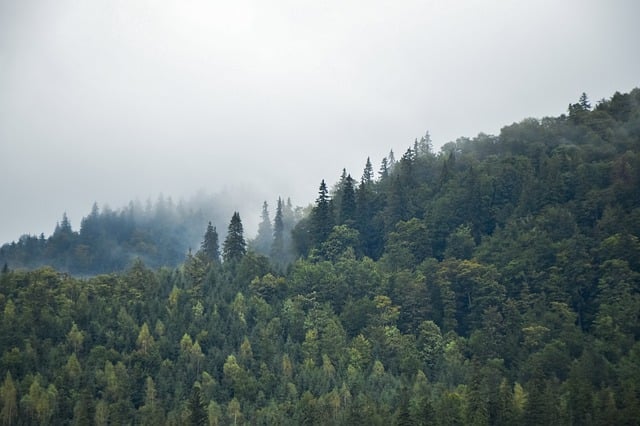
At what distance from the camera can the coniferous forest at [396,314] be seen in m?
98.3

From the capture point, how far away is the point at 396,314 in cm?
11781

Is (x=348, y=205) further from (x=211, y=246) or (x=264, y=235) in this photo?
(x=264, y=235)

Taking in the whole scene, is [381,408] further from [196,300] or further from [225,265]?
[225,265]

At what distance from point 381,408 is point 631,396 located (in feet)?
72.3

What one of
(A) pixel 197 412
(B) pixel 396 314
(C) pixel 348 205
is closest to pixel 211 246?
(C) pixel 348 205

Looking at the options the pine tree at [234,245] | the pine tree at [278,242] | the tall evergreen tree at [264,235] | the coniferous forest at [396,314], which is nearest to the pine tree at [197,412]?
the coniferous forest at [396,314]

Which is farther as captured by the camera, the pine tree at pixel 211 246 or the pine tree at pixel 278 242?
the pine tree at pixel 278 242

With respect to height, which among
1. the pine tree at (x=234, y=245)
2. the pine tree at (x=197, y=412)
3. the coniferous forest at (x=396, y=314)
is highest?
the pine tree at (x=234, y=245)

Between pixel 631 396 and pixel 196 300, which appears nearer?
pixel 631 396

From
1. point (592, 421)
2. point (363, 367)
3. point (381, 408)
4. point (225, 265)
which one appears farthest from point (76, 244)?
point (592, 421)

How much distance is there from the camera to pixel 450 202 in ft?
445

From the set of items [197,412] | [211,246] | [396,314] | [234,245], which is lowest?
[197,412]

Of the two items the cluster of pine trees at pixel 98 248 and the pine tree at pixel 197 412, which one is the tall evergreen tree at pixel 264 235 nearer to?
the cluster of pine trees at pixel 98 248

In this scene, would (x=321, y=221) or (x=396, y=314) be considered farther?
(x=321, y=221)
